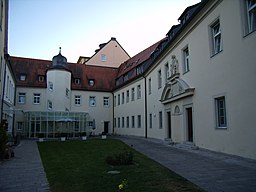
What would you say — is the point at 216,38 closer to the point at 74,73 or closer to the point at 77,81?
the point at 77,81

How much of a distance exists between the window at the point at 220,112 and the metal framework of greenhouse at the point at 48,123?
21.6m

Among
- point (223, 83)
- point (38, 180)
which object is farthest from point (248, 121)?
point (38, 180)

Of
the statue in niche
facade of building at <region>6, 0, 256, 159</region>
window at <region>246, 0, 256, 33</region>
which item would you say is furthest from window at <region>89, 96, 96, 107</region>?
window at <region>246, 0, 256, 33</region>

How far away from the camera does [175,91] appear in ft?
56.9

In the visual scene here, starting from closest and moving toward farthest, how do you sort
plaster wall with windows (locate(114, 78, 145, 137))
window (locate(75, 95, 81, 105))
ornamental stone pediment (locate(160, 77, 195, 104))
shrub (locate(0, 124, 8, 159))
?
shrub (locate(0, 124, 8, 159))
ornamental stone pediment (locate(160, 77, 195, 104))
plaster wall with windows (locate(114, 78, 145, 137))
window (locate(75, 95, 81, 105))

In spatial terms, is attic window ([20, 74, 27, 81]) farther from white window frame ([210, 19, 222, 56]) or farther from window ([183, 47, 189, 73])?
white window frame ([210, 19, 222, 56])

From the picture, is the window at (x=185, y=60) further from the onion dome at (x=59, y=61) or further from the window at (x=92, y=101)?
the window at (x=92, y=101)

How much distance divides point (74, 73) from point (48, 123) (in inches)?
397

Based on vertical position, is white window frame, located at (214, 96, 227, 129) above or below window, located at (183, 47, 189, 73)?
below

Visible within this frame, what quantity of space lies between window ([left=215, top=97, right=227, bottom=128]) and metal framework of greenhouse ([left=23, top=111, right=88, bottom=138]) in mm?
21618

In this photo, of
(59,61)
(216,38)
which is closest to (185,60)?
(216,38)

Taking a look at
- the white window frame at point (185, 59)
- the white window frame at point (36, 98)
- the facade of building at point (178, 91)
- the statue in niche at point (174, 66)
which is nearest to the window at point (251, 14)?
the facade of building at point (178, 91)

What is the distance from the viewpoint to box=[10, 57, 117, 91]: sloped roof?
1355 inches

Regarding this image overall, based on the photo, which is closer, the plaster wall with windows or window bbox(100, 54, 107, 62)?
the plaster wall with windows
